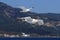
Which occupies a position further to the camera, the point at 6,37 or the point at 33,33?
the point at 33,33

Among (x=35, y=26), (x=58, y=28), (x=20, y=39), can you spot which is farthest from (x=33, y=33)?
(x=20, y=39)

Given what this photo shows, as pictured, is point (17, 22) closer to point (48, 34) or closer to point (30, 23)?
point (30, 23)

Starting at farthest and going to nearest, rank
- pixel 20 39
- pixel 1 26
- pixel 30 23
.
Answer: pixel 30 23
pixel 1 26
pixel 20 39

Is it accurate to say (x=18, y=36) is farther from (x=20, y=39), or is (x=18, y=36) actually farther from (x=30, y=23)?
(x=30, y=23)

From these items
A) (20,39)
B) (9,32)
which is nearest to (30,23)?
(9,32)

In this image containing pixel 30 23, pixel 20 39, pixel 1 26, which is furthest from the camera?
pixel 30 23

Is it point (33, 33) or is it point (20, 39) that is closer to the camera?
point (20, 39)

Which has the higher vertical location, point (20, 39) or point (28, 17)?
point (28, 17)
